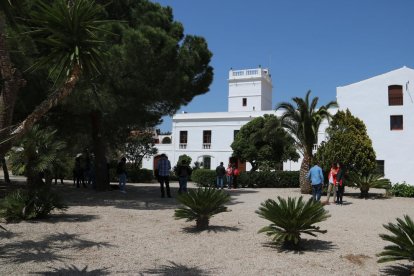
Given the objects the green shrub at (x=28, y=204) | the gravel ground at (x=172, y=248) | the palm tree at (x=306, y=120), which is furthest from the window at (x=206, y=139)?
the green shrub at (x=28, y=204)

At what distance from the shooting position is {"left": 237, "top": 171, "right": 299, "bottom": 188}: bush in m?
25.4

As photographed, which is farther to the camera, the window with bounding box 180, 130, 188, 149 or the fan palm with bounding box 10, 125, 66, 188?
the window with bounding box 180, 130, 188, 149

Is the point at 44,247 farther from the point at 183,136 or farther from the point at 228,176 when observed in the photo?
the point at 183,136

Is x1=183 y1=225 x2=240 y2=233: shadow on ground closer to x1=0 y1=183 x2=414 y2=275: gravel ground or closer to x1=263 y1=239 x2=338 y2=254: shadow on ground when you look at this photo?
x1=0 y1=183 x2=414 y2=275: gravel ground

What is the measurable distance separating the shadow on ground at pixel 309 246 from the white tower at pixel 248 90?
141 feet

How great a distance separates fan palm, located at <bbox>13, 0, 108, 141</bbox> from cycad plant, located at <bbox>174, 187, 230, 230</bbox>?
3.94 meters

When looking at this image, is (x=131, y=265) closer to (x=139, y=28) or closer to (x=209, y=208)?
(x=209, y=208)

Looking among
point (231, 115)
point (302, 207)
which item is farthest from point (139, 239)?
point (231, 115)

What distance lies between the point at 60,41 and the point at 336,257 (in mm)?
5365

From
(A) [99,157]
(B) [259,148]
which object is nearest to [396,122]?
(B) [259,148]

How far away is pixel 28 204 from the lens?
31.6 feet

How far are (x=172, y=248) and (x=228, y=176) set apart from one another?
54.4 ft

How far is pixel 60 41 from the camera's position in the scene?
228 inches

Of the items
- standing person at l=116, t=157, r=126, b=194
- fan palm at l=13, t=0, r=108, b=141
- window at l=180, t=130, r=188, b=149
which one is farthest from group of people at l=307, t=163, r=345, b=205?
window at l=180, t=130, r=188, b=149
